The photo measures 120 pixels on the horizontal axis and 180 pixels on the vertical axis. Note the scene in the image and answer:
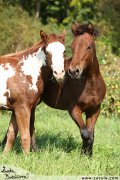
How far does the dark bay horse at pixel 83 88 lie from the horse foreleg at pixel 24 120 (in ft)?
2.46

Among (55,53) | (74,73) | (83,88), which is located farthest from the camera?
(83,88)

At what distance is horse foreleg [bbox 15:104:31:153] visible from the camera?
25.9 ft

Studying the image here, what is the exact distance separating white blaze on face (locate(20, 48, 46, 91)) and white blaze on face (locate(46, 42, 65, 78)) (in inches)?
12.5

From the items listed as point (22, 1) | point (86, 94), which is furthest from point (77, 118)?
point (22, 1)

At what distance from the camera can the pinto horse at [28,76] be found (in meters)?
7.90

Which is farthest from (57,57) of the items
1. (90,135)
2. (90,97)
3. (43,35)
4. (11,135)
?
(11,135)

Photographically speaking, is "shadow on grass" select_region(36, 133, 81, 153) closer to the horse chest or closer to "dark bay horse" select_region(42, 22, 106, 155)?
"dark bay horse" select_region(42, 22, 106, 155)

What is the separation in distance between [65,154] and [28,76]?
4.48 ft

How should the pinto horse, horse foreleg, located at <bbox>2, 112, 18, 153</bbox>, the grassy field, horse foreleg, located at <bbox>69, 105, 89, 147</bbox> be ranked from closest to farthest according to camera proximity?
the grassy field → the pinto horse → horse foreleg, located at <bbox>69, 105, 89, 147</bbox> → horse foreleg, located at <bbox>2, 112, 18, 153</bbox>

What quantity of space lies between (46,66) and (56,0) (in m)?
26.5

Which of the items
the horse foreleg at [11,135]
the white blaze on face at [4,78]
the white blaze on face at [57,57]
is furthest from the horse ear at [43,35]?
the horse foreleg at [11,135]

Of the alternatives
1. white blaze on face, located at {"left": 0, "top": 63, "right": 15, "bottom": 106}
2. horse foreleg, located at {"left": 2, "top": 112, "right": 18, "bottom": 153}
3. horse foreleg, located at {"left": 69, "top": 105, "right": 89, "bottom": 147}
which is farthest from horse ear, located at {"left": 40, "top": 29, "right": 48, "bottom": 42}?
horse foreleg, located at {"left": 2, "top": 112, "right": 18, "bottom": 153}

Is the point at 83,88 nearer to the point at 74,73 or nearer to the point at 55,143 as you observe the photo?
the point at 74,73

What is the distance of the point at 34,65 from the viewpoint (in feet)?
27.0
